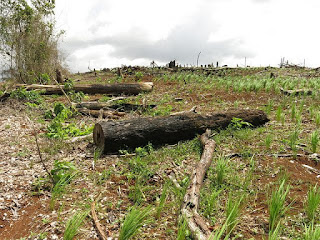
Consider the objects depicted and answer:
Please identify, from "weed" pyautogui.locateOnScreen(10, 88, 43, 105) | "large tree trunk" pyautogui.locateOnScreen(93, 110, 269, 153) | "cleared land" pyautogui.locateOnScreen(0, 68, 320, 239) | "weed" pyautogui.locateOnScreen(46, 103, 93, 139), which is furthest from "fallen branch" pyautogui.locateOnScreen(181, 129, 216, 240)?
"weed" pyautogui.locateOnScreen(10, 88, 43, 105)

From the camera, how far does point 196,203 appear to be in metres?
2.59

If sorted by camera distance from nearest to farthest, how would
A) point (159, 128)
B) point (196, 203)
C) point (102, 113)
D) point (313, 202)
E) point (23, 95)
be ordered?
point (313, 202) → point (196, 203) → point (159, 128) → point (102, 113) → point (23, 95)

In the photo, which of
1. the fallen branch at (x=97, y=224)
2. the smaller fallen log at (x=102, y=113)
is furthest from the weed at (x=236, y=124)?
the fallen branch at (x=97, y=224)

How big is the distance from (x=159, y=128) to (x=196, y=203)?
2.22 meters

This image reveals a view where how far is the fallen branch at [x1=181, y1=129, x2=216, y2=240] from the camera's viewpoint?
215cm

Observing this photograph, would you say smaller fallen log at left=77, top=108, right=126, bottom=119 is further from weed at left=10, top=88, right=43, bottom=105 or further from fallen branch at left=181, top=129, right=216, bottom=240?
fallen branch at left=181, top=129, right=216, bottom=240

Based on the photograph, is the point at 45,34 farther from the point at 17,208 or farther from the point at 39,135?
the point at 17,208

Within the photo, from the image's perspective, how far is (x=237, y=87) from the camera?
378 inches

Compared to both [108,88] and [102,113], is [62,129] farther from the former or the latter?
[108,88]

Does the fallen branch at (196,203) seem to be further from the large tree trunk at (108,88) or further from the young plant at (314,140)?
the large tree trunk at (108,88)

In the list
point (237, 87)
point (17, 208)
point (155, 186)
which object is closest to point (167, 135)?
point (155, 186)

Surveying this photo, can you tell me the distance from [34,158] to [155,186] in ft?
6.83

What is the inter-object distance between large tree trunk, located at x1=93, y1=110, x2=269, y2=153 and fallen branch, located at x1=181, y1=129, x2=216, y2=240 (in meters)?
0.99

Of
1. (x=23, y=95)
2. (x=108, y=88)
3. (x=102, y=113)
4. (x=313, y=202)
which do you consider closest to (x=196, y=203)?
(x=313, y=202)
